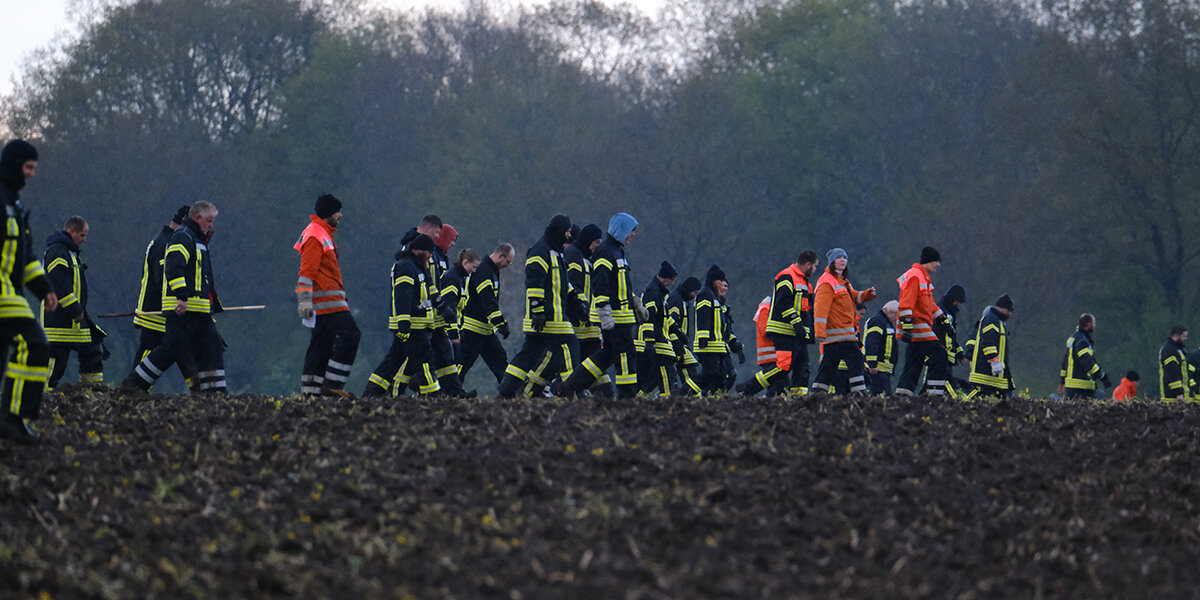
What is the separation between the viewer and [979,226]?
39.8 metres

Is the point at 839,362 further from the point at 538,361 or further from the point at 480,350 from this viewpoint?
the point at 538,361

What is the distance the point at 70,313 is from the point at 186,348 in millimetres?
1944

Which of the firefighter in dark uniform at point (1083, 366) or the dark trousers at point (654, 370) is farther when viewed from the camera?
the firefighter in dark uniform at point (1083, 366)

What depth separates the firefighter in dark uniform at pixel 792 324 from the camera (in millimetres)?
17125

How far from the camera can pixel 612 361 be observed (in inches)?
555

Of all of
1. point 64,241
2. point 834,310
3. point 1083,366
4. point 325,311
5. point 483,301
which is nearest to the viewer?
point 325,311

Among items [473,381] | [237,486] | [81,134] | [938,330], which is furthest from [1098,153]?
[237,486]

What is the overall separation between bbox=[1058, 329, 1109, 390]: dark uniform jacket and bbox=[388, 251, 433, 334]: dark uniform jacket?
10.9 m

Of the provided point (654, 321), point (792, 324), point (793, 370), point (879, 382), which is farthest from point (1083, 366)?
point (654, 321)

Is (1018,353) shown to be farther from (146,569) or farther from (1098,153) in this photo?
(146,569)

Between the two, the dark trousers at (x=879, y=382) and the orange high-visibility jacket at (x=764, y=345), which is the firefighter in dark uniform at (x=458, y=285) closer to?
the orange high-visibility jacket at (x=764, y=345)

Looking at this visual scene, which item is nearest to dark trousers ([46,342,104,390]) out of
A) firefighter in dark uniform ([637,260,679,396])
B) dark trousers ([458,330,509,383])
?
dark trousers ([458,330,509,383])

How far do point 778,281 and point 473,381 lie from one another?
27005mm

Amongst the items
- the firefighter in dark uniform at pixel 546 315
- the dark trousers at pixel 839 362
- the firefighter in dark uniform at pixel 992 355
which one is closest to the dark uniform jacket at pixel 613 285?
the firefighter in dark uniform at pixel 546 315
